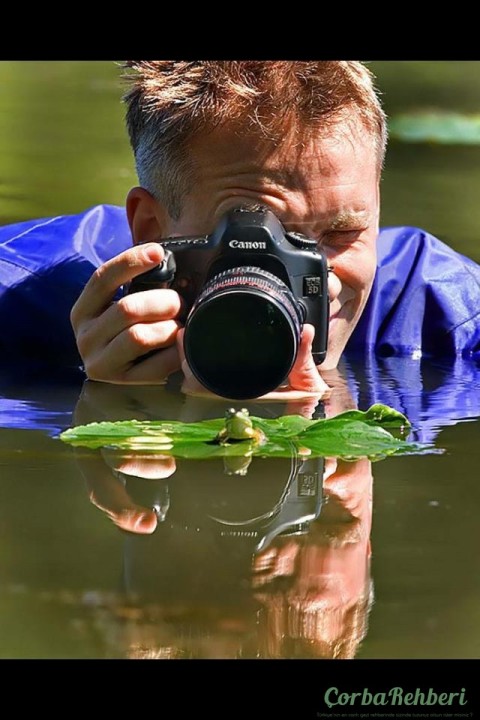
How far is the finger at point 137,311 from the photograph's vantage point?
1.44 metres

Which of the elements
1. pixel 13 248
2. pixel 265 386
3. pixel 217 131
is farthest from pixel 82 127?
pixel 265 386

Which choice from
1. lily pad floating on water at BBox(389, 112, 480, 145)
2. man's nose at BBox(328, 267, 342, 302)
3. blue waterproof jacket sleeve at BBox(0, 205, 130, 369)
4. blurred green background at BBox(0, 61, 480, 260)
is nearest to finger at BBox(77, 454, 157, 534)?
man's nose at BBox(328, 267, 342, 302)

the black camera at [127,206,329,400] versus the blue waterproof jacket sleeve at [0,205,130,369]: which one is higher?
the black camera at [127,206,329,400]

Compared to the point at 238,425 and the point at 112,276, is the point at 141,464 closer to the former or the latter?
the point at 238,425

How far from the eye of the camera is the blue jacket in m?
1.98

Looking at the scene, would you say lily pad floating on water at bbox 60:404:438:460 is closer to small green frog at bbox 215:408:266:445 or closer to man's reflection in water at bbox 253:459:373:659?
small green frog at bbox 215:408:266:445

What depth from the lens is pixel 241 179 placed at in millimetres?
1548

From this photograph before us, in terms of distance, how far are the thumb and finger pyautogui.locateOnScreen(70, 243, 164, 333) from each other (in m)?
0.20

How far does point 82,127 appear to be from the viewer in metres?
4.09

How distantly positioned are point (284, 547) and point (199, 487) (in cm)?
18

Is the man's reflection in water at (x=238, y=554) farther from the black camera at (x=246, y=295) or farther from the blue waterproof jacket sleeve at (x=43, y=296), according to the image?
the blue waterproof jacket sleeve at (x=43, y=296)

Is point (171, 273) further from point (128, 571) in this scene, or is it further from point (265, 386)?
point (128, 571)

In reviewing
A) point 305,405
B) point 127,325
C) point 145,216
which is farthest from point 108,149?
point 305,405

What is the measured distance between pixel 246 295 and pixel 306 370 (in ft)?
0.73
